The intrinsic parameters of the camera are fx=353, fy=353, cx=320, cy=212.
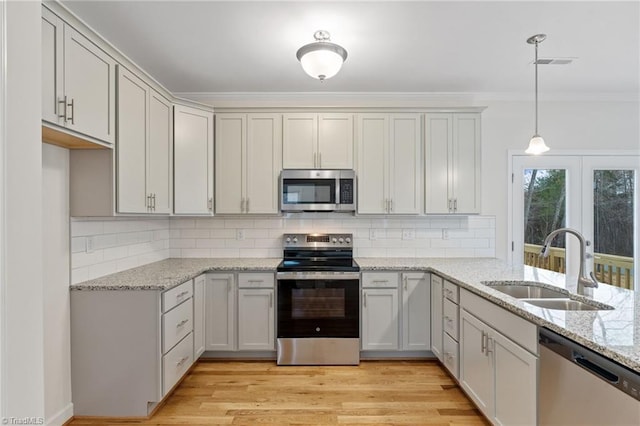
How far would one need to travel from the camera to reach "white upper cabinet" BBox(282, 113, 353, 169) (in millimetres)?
3428

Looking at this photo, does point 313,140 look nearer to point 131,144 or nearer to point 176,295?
point 131,144

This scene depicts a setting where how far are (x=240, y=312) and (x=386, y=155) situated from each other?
2.00m

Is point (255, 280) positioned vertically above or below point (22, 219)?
below

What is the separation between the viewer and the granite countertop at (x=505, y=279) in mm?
1313

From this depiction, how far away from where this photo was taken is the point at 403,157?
135 inches

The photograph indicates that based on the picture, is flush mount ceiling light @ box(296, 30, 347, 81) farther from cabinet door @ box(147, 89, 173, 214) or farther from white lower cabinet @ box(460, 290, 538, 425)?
white lower cabinet @ box(460, 290, 538, 425)

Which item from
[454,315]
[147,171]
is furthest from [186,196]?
[454,315]

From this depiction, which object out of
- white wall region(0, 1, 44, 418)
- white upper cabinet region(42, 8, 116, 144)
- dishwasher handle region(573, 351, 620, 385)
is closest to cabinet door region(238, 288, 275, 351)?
white upper cabinet region(42, 8, 116, 144)

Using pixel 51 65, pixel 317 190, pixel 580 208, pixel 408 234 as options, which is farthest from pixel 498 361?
pixel 51 65

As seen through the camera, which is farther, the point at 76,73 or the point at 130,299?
the point at 130,299

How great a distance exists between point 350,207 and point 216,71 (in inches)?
67.7

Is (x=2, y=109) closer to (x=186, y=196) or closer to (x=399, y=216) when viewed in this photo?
(x=186, y=196)

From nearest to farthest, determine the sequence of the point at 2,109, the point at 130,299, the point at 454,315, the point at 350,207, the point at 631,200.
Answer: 1. the point at 2,109
2. the point at 130,299
3. the point at 454,315
4. the point at 350,207
5. the point at 631,200

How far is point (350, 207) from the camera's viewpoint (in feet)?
11.1
